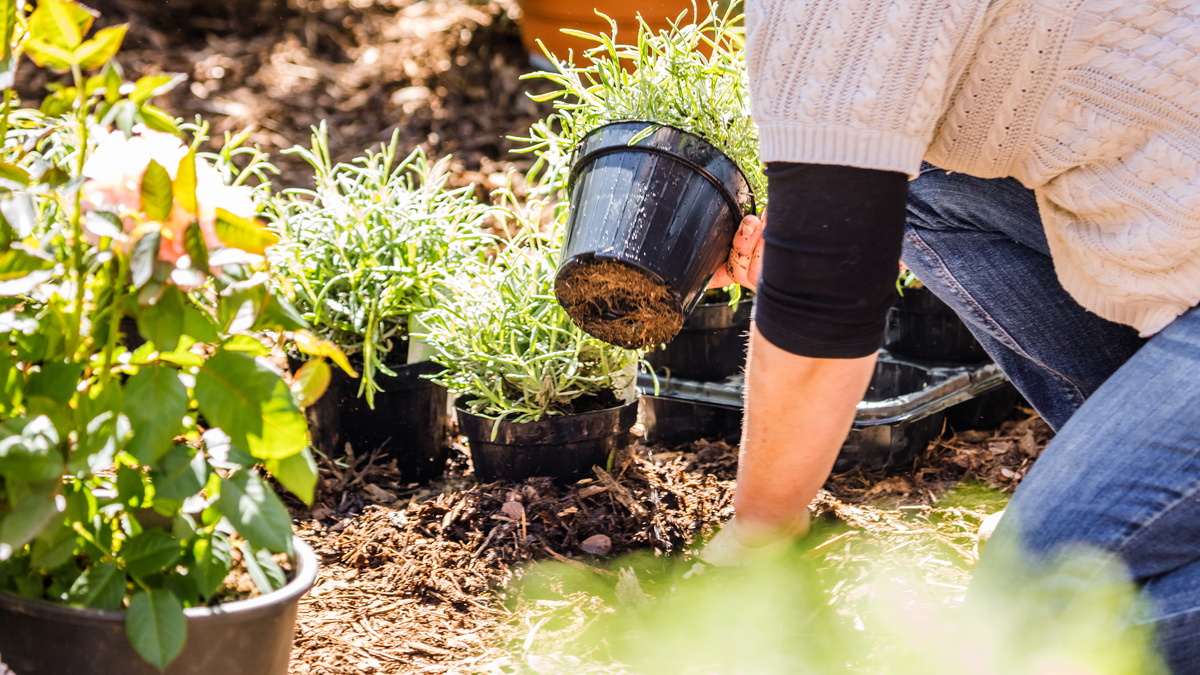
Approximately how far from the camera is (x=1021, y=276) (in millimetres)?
1314

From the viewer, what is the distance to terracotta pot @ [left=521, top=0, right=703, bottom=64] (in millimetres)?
2845

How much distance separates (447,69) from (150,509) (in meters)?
2.99

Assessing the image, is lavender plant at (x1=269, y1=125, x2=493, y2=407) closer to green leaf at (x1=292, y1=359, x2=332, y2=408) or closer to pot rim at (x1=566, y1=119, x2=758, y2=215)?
pot rim at (x1=566, y1=119, x2=758, y2=215)

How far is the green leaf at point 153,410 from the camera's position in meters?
0.68

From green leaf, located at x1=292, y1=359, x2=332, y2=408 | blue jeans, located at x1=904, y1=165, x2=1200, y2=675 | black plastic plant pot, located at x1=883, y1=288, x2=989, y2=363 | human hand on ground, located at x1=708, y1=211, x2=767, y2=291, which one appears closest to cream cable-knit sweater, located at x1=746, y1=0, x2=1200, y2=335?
blue jeans, located at x1=904, y1=165, x2=1200, y2=675

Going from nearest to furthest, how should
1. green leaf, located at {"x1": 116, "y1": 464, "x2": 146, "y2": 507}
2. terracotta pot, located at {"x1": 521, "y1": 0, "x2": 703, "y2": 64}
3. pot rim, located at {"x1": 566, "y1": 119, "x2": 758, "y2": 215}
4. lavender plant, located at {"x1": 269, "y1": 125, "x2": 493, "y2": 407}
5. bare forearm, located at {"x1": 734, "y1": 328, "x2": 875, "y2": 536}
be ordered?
green leaf, located at {"x1": 116, "y1": 464, "x2": 146, "y2": 507} → bare forearm, located at {"x1": 734, "y1": 328, "x2": 875, "y2": 536} → pot rim, located at {"x1": 566, "y1": 119, "x2": 758, "y2": 215} → lavender plant, located at {"x1": 269, "y1": 125, "x2": 493, "y2": 407} → terracotta pot, located at {"x1": 521, "y1": 0, "x2": 703, "y2": 64}

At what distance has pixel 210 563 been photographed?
0.77 meters

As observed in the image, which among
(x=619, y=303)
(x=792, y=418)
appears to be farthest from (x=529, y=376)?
(x=792, y=418)

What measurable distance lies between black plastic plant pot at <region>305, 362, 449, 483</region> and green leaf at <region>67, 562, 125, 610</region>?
914mm

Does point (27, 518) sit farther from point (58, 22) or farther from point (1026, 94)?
point (1026, 94)

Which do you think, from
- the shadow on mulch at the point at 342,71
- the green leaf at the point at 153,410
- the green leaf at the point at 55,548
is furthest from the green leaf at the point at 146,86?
the shadow on mulch at the point at 342,71

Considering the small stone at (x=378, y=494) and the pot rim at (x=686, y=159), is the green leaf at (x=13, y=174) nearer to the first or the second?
the pot rim at (x=686, y=159)

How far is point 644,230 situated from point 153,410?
703 mm

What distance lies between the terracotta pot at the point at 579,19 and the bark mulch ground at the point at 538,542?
1.59m
